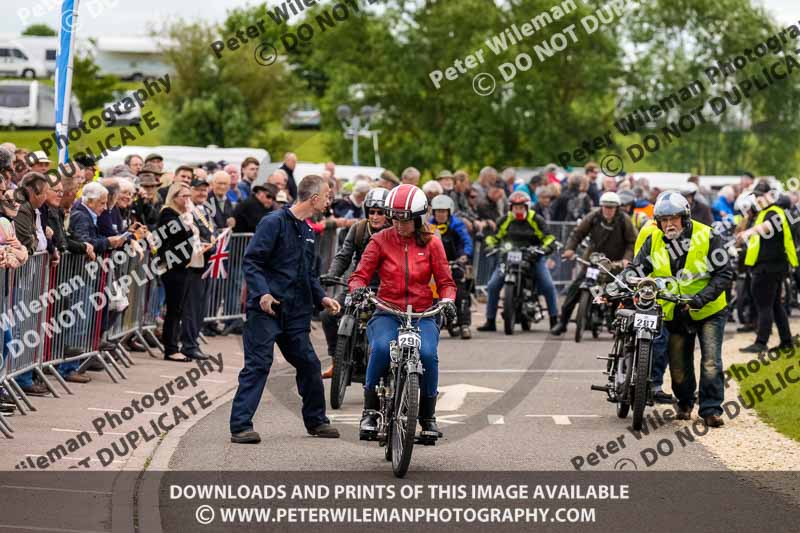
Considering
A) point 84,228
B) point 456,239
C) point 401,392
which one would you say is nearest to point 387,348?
point 401,392

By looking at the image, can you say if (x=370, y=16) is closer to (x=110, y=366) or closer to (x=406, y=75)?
A: (x=406, y=75)

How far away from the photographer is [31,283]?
12680mm

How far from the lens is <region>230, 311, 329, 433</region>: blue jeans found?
11414 millimetres

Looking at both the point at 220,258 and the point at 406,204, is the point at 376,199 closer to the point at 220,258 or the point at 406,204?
the point at 406,204

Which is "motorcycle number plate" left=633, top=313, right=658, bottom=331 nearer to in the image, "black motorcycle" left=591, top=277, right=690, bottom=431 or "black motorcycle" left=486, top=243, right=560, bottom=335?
"black motorcycle" left=591, top=277, right=690, bottom=431

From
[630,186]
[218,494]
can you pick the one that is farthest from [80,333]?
[630,186]

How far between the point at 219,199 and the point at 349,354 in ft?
19.8

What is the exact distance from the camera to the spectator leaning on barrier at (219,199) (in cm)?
1888

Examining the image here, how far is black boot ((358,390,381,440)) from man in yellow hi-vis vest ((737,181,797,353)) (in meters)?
9.34

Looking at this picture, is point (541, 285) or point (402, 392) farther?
point (541, 285)

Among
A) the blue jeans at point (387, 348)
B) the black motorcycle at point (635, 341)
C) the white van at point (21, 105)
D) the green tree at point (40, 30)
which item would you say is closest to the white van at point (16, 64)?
the white van at point (21, 105)

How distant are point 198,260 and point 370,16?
52.5 metres

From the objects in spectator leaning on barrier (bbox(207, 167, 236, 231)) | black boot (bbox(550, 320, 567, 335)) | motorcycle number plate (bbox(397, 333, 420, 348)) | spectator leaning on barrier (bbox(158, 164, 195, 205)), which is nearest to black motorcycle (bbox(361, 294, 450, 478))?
motorcycle number plate (bbox(397, 333, 420, 348))

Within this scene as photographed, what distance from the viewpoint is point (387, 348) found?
10.5 m
